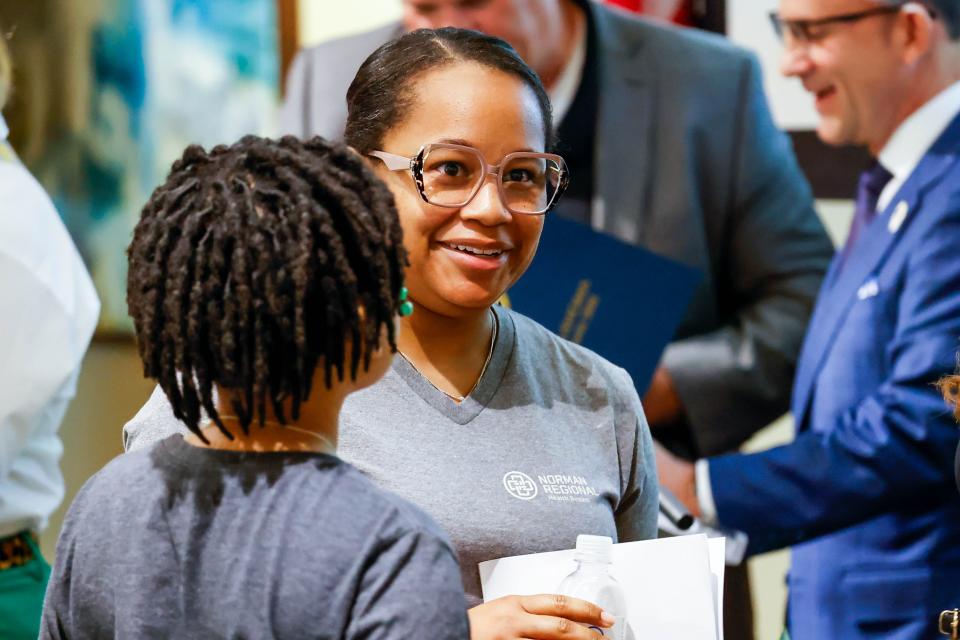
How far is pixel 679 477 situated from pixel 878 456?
455 mm

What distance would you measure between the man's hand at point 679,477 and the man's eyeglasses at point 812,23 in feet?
3.34

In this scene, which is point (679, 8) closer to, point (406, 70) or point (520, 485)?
point (406, 70)

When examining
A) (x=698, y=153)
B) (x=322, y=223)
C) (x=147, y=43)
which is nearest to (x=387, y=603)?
(x=322, y=223)

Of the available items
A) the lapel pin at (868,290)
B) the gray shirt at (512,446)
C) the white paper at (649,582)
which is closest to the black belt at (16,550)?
the gray shirt at (512,446)

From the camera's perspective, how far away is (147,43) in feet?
10.6

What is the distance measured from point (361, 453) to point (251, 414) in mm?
308

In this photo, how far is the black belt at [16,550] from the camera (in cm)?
220

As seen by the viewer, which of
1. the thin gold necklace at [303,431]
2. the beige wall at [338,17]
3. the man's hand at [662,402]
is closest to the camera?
the thin gold necklace at [303,431]

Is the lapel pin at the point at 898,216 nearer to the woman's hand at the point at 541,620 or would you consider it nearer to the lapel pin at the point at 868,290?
the lapel pin at the point at 868,290

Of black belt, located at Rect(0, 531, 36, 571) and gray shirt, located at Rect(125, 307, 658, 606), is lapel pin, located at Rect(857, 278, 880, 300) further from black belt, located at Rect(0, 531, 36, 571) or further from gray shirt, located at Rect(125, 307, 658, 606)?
black belt, located at Rect(0, 531, 36, 571)

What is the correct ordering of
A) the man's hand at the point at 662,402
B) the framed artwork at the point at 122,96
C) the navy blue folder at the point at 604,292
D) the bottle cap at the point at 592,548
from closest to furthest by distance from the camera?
the bottle cap at the point at 592,548
the navy blue folder at the point at 604,292
the man's hand at the point at 662,402
the framed artwork at the point at 122,96

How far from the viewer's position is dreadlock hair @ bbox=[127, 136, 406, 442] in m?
1.00

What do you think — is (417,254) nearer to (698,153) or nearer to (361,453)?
(361,453)

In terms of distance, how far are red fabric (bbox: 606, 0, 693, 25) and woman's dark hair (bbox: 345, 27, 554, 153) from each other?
5.06ft
